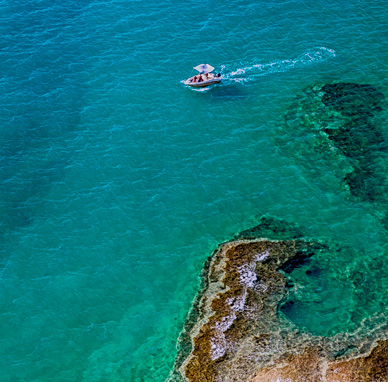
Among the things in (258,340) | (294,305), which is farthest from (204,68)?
(258,340)

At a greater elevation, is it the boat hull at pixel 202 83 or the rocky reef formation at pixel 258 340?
the boat hull at pixel 202 83

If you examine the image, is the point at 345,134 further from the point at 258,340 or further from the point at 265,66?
the point at 258,340

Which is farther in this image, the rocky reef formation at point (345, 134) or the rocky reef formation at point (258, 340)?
the rocky reef formation at point (345, 134)

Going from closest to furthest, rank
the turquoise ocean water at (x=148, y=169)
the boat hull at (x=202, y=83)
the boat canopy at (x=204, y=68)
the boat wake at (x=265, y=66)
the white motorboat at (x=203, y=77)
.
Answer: the turquoise ocean water at (x=148, y=169) → the boat hull at (x=202, y=83) → the white motorboat at (x=203, y=77) → the boat canopy at (x=204, y=68) → the boat wake at (x=265, y=66)

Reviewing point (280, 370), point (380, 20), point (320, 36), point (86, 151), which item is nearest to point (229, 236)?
point (280, 370)

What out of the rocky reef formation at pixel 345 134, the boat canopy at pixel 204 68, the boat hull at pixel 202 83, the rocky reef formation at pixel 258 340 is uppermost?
the boat canopy at pixel 204 68

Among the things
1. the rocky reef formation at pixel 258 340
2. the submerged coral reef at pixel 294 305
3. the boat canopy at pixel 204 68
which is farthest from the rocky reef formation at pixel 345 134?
the rocky reef formation at pixel 258 340

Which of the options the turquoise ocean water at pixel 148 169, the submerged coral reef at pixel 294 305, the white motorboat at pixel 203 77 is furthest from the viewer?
the white motorboat at pixel 203 77

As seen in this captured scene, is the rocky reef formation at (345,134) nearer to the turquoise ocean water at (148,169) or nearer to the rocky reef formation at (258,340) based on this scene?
the turquoise ocean water at (148,169)
